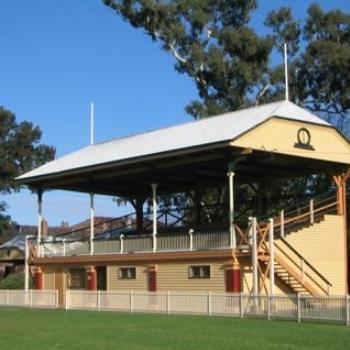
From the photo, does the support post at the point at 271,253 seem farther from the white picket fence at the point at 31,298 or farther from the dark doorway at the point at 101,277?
the white picket fence at the point at 31,298

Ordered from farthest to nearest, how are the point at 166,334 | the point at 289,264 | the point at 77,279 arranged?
the point at 77,279 → the point at 289,264 → the point at 166,334

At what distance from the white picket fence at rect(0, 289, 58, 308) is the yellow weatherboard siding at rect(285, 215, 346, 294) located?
1245 centimetres

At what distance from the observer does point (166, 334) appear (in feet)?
71.3

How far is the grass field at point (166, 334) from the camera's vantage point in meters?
18.8

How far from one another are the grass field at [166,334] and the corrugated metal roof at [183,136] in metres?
9.35

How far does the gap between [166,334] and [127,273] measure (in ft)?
58.7

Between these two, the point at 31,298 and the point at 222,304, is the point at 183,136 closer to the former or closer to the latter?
the point at 222,304

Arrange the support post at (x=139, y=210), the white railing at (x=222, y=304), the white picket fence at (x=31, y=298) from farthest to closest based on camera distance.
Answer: the support post at (x=139, y=210), the white picket fence at (x=31, y=298), the white railing at (x=222, y=304)

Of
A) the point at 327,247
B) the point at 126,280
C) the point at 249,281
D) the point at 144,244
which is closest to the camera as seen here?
the point at 249,281

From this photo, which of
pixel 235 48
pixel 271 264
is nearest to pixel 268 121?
pixel 271 264

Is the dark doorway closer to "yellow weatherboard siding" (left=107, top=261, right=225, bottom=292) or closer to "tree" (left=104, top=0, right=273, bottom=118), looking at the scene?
"yellow weatherboard siding" (left=107, top=261, right=225, bottom=292)

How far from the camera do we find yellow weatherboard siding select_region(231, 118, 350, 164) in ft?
112

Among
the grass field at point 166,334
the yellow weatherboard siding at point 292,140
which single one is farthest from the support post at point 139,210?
the grass field at point 166,334

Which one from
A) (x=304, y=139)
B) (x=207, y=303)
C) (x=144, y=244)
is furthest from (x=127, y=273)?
(x=304, y=139)
